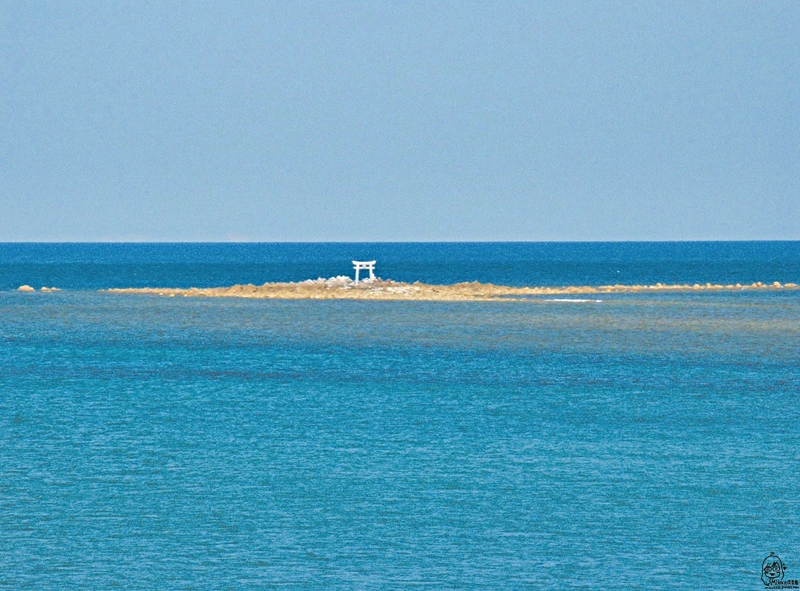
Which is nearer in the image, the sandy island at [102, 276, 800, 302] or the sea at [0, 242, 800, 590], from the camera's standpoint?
the sea at [0, 242, 800, 590]

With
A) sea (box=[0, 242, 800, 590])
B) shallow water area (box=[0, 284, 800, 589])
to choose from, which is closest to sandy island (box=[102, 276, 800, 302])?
sea (box=[0, 242, 800, 590])

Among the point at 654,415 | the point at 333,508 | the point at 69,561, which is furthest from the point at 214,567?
the point at 654,415

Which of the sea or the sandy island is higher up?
the sandy island

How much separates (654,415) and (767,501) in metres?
8.69

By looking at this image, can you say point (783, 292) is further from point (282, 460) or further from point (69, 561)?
point (69, 561)

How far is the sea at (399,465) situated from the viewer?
16.3 m

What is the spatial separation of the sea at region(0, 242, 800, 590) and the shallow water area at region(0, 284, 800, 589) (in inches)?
2.2

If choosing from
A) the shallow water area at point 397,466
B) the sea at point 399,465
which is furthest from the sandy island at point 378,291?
the shallow water area at point 397,466

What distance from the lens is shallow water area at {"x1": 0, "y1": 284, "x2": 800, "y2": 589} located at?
16359mm

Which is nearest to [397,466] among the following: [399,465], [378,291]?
[399,465]

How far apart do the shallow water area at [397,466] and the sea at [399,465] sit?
0.06m

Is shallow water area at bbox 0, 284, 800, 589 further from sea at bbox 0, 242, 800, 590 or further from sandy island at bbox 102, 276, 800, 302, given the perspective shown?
sandy island at bbox 102, 276, 800, 302

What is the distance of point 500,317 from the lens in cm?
6244

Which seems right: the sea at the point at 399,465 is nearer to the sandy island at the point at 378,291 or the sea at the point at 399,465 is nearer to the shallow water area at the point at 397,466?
the shallow water area at the point at 397,466
